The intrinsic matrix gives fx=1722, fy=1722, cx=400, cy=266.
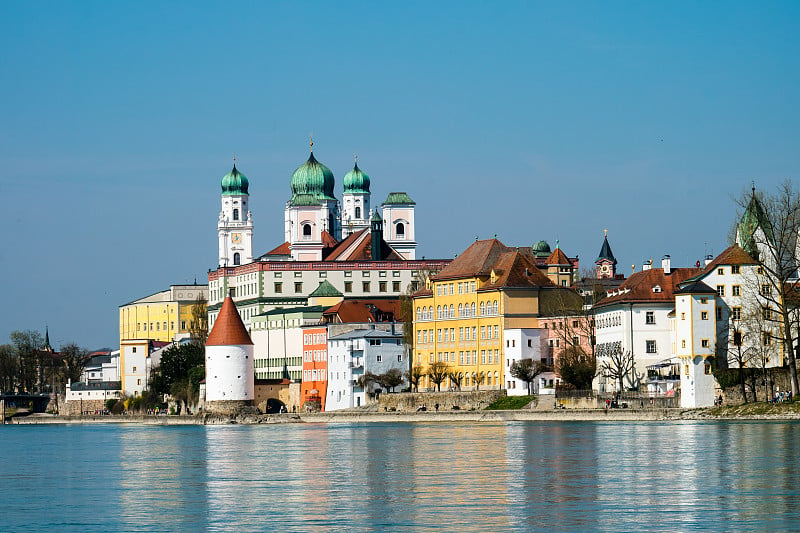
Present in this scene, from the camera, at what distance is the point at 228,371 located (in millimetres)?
100500

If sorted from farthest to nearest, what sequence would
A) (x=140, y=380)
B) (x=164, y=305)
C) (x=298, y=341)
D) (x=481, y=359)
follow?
1. (x=164, y=305)
2. (x=140, y=380)
3. (x=298, y=341)
4. (x=481, y=359)

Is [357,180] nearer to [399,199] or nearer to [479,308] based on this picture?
[399,199]

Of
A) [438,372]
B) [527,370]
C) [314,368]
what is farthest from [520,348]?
[314,368]

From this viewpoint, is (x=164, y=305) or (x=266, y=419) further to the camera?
(x=164, y=305)

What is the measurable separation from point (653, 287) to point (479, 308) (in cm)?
1546

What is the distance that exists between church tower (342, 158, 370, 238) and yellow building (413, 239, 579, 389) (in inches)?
2044

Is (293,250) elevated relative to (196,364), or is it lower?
elevated

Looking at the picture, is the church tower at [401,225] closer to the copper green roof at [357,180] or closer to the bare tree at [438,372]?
the copper green roof at [357,180]

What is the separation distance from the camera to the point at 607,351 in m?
79.8

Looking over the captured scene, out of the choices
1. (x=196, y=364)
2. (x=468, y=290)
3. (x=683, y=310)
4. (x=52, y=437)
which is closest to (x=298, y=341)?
(x=196, y=364)

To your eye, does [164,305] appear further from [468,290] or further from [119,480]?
[119,480]

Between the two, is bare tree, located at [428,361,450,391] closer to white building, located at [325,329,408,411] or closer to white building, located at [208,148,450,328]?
white building, located at [325,329,408,411]

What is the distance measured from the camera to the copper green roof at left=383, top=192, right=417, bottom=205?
141125 mm

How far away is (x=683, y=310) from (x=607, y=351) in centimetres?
890
